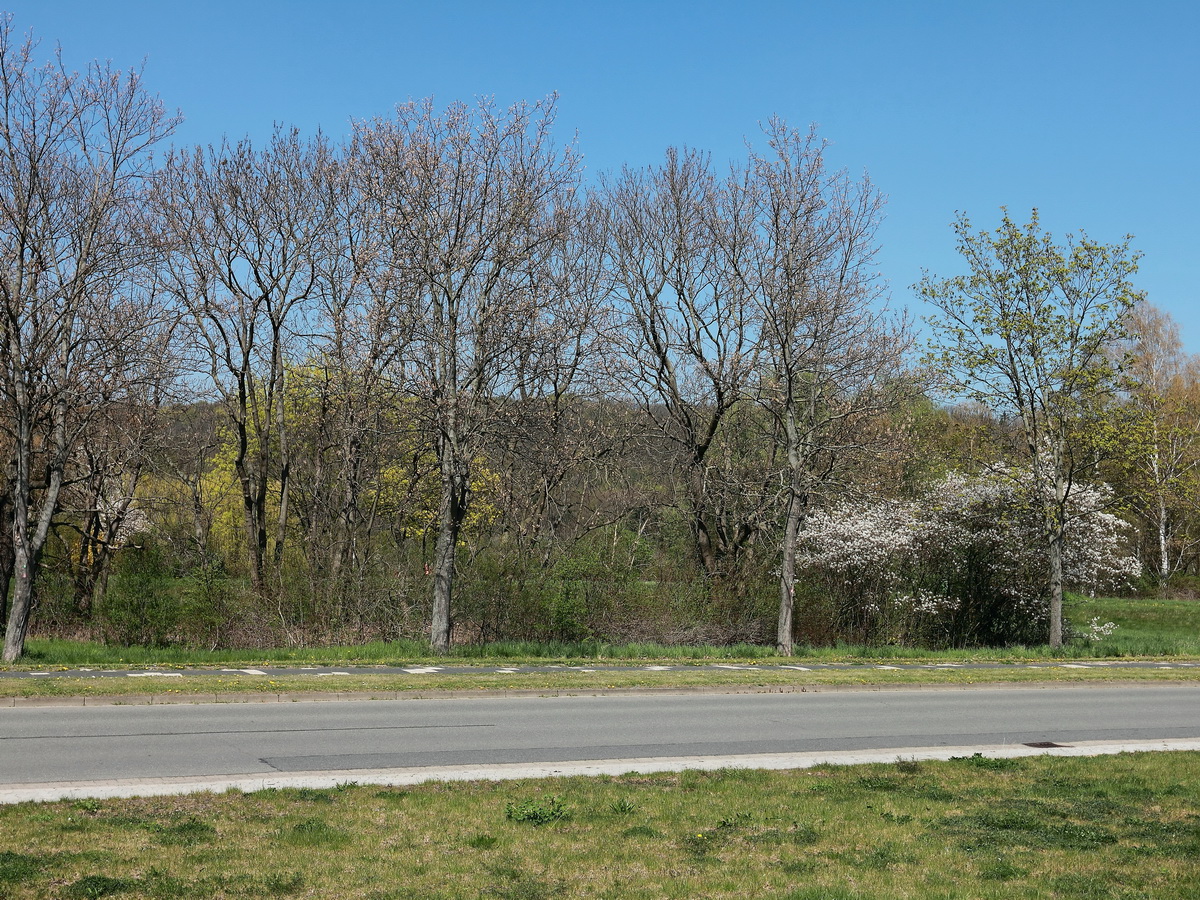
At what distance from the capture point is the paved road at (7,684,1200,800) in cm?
999

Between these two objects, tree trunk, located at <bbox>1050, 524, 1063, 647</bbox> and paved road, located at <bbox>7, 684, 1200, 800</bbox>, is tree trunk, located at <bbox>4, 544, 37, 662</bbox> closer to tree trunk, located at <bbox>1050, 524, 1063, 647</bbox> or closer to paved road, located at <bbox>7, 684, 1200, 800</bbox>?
paved road, located at <bbox>7, 684, 1200, 800</bbox>

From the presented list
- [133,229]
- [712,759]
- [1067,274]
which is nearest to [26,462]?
[133,229]

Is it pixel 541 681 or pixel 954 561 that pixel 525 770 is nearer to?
pixel 541 681

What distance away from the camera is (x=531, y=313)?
980 inches

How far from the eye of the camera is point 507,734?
1273 cm

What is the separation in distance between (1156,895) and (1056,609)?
2496 centimetres

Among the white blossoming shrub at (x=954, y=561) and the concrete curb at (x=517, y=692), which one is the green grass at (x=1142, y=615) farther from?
the concrete curb at (x=517, y=692)

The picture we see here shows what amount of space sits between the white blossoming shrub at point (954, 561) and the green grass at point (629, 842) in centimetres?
2067

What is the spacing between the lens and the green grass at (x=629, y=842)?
20.1ft

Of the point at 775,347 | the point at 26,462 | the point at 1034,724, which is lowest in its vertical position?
the point at 1034,724

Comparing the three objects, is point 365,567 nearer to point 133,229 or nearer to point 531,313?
point 531,313

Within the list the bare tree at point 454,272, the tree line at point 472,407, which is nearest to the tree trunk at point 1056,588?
the tree line at point 472,407

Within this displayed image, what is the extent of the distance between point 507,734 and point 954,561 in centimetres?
2271

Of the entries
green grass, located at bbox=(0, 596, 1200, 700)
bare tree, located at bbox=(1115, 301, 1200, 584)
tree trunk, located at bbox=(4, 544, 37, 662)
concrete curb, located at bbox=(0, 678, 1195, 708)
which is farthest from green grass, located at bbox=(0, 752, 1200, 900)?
bare tree, located at bbox=(1115, 301, 1200, 584)
